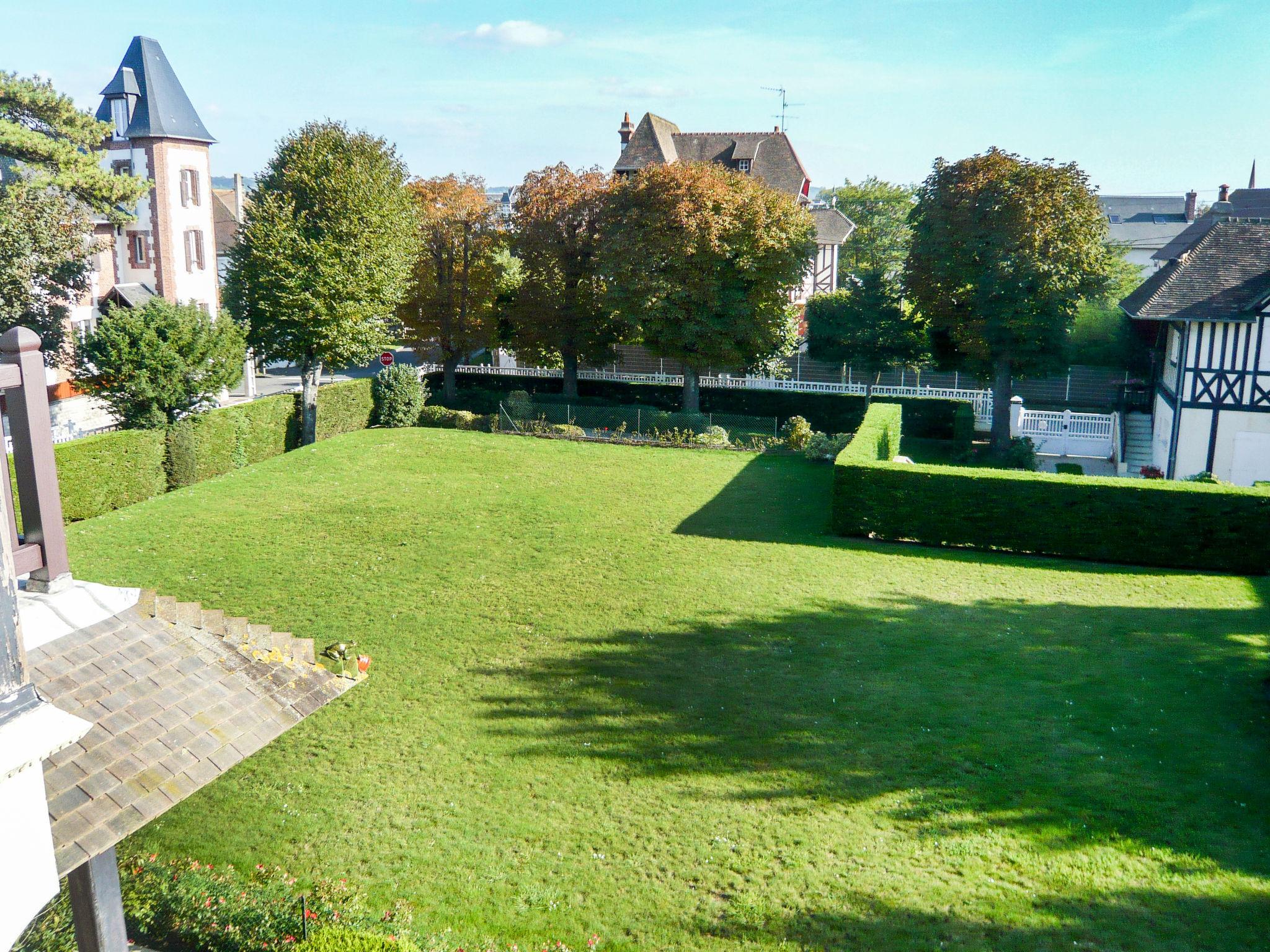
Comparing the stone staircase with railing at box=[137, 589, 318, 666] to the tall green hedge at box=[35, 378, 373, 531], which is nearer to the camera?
the stone staircase with railing at box=[137, 589, 318, 666]

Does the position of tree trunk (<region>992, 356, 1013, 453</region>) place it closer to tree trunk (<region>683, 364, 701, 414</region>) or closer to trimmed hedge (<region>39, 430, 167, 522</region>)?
tree trunk (<region>683, 364, 701, 414</region>)

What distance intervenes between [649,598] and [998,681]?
19.5 feet

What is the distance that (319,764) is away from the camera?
11.0 meters

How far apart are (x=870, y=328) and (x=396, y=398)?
18.1 meters

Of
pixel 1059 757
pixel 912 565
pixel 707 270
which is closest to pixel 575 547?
pixel 912 565

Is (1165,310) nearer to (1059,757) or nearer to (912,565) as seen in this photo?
(912,565)

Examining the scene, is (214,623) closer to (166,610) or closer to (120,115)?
(166,610)

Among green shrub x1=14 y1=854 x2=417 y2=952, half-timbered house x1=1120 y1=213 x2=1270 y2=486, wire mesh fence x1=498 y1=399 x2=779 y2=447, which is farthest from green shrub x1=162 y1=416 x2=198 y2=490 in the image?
half-timbered house x1=1120 y1=213 x2=1270 y2=486

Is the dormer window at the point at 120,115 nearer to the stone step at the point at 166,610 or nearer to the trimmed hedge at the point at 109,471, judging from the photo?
the trimmed hedge at the point at 109,471

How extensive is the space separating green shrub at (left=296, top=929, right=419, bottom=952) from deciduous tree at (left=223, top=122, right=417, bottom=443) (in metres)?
24.6

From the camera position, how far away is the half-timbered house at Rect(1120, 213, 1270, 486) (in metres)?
24.3

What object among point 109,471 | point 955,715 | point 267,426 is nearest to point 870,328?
point 267,426

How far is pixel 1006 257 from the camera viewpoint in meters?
28.0

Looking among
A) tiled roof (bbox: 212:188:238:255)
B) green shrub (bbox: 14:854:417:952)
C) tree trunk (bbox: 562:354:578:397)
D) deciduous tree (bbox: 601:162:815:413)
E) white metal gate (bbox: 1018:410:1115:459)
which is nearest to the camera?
green shrub (bbox: 14:854:417:952)
